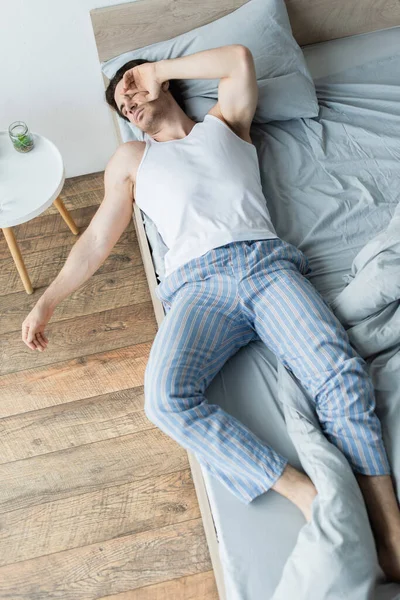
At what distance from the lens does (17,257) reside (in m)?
2.00

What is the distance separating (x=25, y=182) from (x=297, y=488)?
1253 mm

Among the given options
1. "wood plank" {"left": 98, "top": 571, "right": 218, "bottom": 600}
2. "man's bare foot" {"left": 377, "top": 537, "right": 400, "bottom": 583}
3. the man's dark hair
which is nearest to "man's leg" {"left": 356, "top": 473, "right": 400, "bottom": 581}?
"man's bare foot" {"left": 377, "top": 537, "right": 400, "bottom": 583}

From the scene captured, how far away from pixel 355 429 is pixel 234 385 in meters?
0.30

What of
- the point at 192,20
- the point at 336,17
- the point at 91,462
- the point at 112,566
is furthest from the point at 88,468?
the point at 336,17

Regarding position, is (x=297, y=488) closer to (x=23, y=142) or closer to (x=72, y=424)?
(x=72, y=424)

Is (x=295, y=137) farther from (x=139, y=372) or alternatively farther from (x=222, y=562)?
(x=222, y=562)

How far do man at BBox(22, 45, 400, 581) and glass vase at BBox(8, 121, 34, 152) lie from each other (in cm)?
30

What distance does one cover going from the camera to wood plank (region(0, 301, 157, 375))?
1.96 metres

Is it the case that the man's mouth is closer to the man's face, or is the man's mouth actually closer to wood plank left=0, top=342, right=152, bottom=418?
the man's face

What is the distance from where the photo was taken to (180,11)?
2.00 metres

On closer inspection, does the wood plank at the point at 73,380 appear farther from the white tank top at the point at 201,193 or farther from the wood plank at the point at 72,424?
the white tank top at the point at 201,193

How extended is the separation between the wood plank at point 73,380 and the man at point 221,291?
0.30 m

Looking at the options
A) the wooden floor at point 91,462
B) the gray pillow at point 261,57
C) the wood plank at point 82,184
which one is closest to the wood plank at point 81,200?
the wood plank at point 82,184

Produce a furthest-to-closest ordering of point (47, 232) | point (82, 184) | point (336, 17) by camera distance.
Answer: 1. point (82, 184)
2. point (47, 232)
3. point (336, 17)
